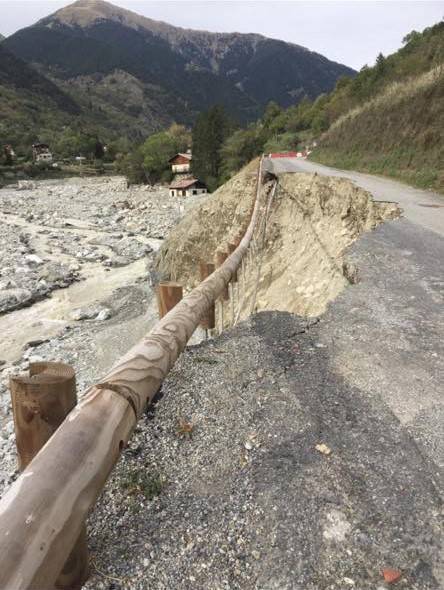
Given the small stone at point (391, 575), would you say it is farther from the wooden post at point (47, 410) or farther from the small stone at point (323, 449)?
the wooden post at point (47, 410)

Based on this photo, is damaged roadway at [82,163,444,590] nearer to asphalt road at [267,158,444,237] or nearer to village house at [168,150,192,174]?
asphalt road at [267,158,444,237]

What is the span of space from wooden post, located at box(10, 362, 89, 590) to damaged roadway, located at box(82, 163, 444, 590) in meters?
0.18

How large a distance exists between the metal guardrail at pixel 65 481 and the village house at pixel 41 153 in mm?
118015

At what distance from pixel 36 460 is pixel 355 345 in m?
2.83

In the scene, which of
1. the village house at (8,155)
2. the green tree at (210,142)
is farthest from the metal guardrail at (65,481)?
the village house at (8,155)

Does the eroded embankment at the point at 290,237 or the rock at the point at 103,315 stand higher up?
the eroded embankment at the point at 290,237

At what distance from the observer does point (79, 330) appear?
13695 millimetres

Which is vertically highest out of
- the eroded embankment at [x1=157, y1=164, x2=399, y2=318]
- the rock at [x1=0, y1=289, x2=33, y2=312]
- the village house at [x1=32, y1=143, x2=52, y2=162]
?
the eroded embankment at [x1=157, y1=164, x2=399, y2=318]

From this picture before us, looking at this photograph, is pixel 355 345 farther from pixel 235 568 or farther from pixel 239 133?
pixel 239 133

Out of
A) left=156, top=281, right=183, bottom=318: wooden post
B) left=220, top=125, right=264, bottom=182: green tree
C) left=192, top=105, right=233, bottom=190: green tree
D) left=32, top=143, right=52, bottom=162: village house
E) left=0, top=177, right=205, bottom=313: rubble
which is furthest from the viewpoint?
left=32, top=143, right=52, bottom=162: village house

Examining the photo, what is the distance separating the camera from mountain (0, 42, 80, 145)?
392 feet

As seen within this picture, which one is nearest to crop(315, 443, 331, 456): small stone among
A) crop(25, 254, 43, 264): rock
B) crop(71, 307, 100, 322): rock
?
crop(71, 307, 100, 322): rock

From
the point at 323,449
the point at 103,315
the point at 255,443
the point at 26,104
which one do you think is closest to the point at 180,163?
the point at 103,315

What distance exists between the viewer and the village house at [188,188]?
168ft
